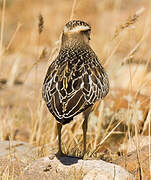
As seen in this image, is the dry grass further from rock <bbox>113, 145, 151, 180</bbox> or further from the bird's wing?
→ the bird's wing

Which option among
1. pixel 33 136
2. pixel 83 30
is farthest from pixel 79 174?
pixel 33 136

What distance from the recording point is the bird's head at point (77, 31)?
13.4ft

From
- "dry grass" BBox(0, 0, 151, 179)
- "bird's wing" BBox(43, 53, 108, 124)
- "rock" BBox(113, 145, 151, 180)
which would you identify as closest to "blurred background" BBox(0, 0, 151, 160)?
"dry grass" BBox(0, 0, 151, 179)

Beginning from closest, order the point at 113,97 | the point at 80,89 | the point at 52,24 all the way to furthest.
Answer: the point at 80,89 → the point at 113,97 → the point at 52,24

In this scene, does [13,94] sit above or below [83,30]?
below

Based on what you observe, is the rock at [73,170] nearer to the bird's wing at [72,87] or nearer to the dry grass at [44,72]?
the dry grass at [44,72]

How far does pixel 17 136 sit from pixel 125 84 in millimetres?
3493

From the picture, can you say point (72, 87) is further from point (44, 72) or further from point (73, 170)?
point (44, 72)

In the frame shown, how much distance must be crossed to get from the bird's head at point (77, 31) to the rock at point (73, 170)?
44.4 inches

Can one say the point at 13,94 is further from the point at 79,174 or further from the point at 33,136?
the point at 79,174

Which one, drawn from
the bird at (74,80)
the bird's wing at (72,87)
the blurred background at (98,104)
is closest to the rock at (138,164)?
the blurred background at (98,104)

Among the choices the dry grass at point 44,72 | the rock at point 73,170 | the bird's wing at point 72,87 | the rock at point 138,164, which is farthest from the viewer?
the dry grass at point 44,72

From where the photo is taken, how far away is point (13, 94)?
902 cm

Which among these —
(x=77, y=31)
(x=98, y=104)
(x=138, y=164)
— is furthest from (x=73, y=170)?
(x=98, y=104)
